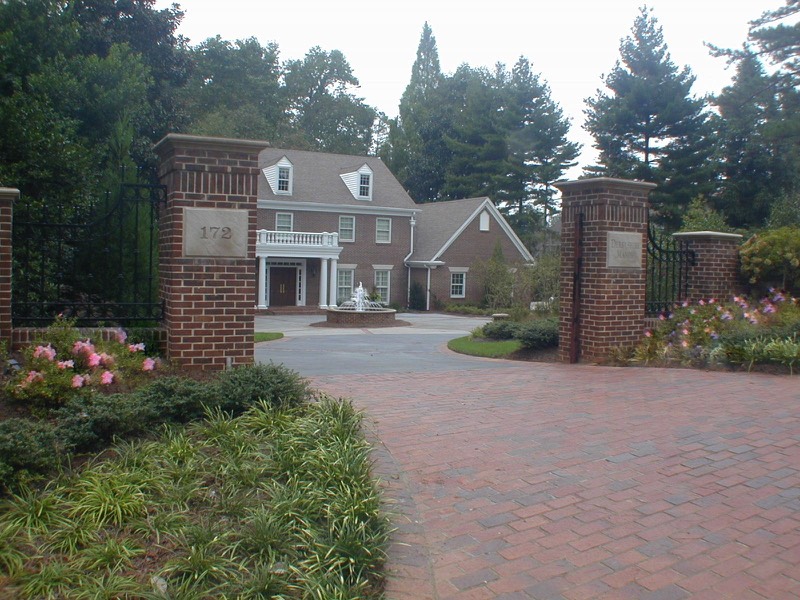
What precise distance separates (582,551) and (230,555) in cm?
192

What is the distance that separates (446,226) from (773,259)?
30.1m

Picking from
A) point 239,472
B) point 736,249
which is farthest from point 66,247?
point 736,249

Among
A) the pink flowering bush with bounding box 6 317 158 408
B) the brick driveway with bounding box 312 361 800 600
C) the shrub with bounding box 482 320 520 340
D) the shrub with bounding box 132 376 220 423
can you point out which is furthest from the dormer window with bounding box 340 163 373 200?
the shrub with bounding box 132 376 220 423

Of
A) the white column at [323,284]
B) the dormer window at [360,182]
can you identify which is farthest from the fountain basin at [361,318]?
the dormer window at [360,182]

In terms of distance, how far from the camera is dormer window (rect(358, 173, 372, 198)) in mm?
40438

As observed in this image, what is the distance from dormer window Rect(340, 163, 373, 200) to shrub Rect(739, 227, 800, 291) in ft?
93.6

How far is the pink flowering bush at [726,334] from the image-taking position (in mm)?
9828

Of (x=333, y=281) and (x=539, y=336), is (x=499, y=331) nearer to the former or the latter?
(x=539, y=336)

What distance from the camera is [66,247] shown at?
11.3 metres

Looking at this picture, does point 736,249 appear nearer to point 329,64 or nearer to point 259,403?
point 259,403

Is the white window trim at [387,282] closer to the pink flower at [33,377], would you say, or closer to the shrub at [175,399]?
the shrub at [175,399]

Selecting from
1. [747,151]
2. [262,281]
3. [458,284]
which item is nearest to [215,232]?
[262,281]

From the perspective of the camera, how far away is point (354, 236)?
40156 mm

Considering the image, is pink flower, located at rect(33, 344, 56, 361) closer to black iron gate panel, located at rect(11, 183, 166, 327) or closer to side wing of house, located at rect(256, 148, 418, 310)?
black iron gate panel, located at rect(11, 183, 166, 327)
